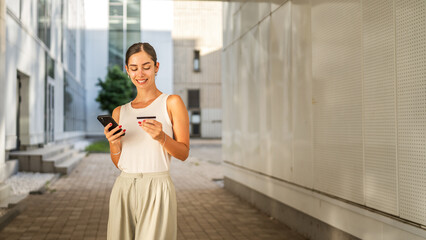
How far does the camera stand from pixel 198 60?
39.6 m

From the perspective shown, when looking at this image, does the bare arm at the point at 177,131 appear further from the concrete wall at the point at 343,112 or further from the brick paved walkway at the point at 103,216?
the brick paved walkway at the point at 103,216

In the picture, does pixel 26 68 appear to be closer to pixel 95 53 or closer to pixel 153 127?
pixel 153 127

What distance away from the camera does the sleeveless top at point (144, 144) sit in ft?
7.52

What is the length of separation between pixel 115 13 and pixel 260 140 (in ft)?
103

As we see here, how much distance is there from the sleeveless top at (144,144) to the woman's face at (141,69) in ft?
0.35

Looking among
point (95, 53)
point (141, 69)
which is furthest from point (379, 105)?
point (95, 53)

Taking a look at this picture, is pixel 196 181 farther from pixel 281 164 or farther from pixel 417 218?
pixel 417 218

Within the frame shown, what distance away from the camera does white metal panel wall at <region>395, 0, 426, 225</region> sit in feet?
11.7

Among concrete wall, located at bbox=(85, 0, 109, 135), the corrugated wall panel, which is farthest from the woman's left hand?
concrete wall, located at bbox=(85, 0, 109, 135)

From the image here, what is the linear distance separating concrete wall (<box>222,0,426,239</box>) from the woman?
6.97 feet

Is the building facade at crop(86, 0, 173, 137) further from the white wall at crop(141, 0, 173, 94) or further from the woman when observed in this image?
the woman

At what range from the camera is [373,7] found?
429 cm

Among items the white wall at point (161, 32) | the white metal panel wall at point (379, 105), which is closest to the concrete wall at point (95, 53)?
the white wall at point (161, 32)

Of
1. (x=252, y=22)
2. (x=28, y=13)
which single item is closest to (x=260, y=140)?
(x=252, y=22)
